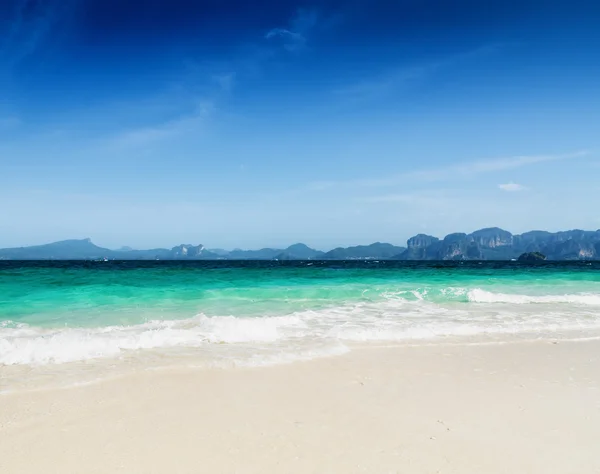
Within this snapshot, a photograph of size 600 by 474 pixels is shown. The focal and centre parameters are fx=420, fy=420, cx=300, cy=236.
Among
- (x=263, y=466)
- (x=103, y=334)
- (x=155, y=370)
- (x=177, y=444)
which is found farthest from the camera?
(x=103, y=334)

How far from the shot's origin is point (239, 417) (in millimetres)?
4414

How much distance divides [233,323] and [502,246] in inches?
6633

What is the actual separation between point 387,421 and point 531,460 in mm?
1310

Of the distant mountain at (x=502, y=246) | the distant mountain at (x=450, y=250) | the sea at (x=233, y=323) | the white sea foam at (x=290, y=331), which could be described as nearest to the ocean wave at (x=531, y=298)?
the sea at (x=233, y=323)

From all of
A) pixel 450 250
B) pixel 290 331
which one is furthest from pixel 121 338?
pixel 450 250

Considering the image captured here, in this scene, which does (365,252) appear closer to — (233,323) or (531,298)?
(531,298)

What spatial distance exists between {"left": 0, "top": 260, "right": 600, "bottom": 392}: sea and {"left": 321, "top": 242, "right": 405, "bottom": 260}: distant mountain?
374 ft

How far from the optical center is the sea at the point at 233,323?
6844 millimetres

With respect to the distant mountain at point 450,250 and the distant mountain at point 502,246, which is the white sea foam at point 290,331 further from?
the distant mountain at point 502,246

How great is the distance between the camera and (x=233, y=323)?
377 inches

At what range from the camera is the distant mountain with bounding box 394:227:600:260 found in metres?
132

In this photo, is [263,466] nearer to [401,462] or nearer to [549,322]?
[401,462]

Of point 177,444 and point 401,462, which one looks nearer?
point 401,462

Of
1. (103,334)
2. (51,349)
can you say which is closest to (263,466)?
(51,349)
